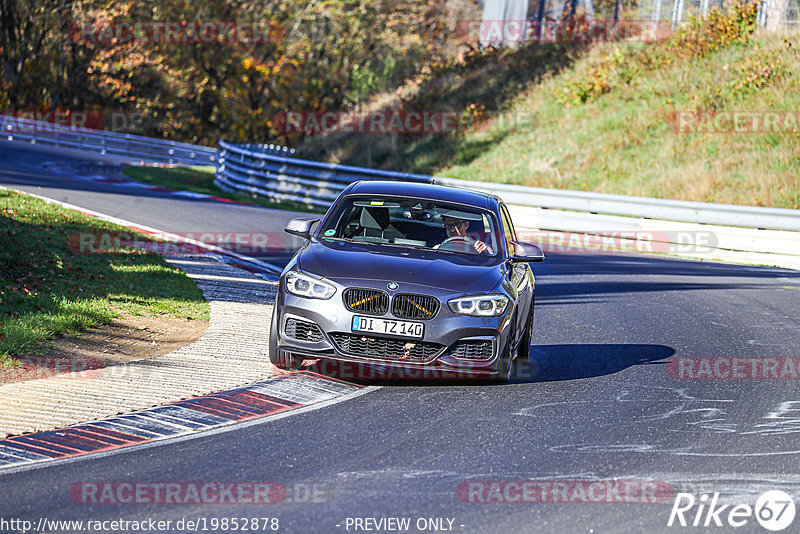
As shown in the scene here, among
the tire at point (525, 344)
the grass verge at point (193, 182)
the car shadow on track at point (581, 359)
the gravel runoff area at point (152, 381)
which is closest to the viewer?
the gravel runoff area at point (152, 381)

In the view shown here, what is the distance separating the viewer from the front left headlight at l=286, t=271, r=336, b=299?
26.9 feet

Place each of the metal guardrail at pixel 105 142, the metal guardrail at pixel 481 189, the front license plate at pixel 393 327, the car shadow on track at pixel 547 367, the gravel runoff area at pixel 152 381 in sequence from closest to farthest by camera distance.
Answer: the gravel runoff area at pixel 152 381
the front license plate at pixel 393 327
the car shadow on track at pixel 547 367
the metal guardrail at pixel 481 189
the metal guardrail at pixel 105 142

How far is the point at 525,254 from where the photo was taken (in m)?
9.29

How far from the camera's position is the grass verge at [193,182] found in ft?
90.4

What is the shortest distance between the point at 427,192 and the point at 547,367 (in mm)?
1990

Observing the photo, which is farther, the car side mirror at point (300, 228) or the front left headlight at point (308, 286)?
the car side mirror at point (300, 228)

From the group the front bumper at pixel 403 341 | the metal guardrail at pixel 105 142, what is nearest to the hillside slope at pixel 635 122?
the metal guardrail at pixel 105 142

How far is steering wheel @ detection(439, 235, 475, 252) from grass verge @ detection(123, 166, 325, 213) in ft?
55.5

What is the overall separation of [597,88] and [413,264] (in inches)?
1033

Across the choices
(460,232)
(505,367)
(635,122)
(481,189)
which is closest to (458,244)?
(460,232)

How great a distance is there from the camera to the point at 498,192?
24359 millimetres

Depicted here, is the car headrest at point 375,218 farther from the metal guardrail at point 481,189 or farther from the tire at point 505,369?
the metal guardrail at point 481,189

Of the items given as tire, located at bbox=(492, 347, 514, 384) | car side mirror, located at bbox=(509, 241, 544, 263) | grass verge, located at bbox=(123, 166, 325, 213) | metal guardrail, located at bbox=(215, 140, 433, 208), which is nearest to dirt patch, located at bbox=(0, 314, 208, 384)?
tire, located at bbox=(492, 347, 514, 384)

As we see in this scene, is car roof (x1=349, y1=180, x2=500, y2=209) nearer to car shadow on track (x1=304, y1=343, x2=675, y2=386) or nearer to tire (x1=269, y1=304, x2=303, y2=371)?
car shadow on track (x1=304, y1=343, x2=675, y2=386)
